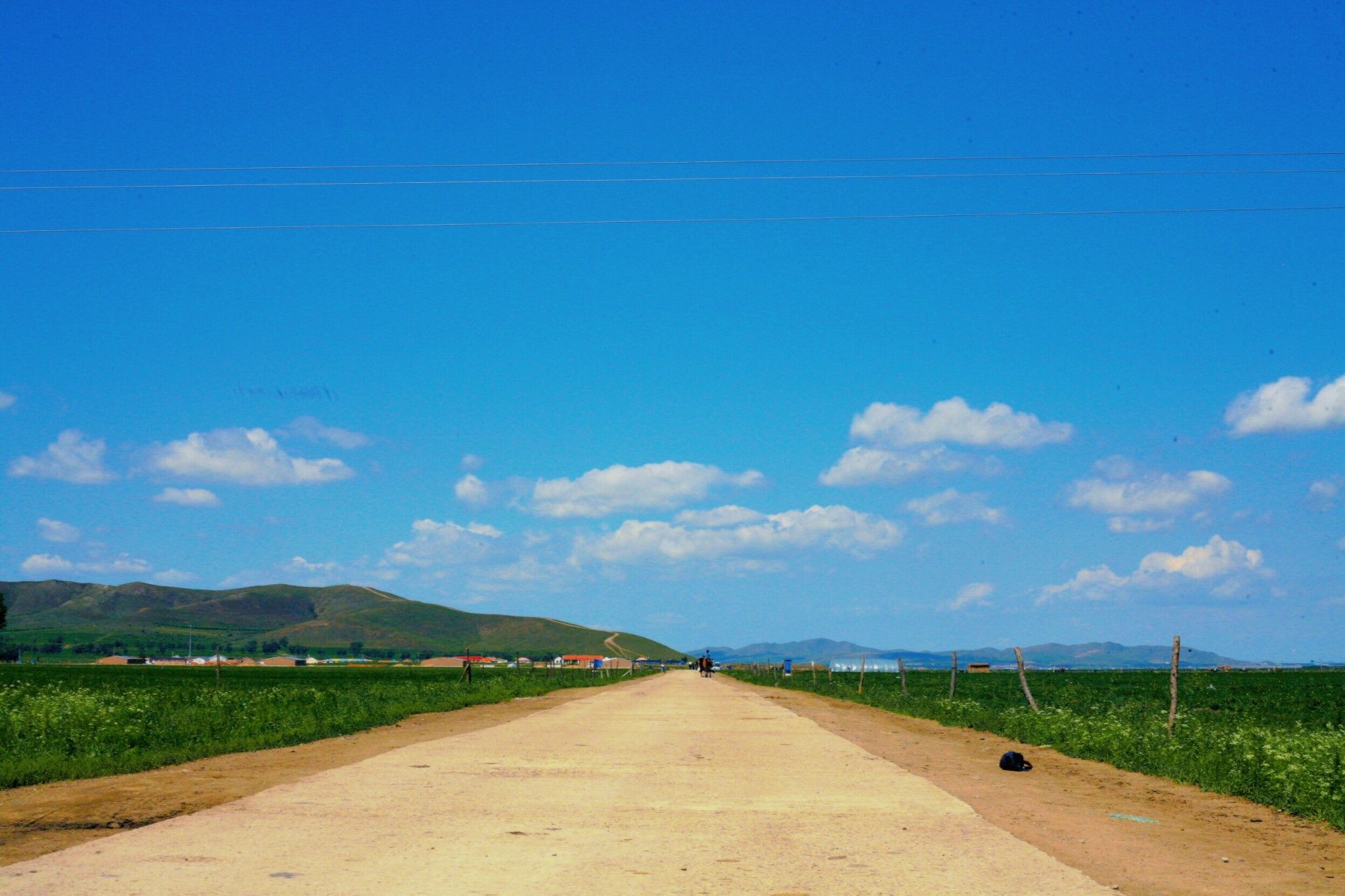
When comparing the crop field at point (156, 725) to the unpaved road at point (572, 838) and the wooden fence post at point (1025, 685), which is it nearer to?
the unpaved road at point (572, 838)

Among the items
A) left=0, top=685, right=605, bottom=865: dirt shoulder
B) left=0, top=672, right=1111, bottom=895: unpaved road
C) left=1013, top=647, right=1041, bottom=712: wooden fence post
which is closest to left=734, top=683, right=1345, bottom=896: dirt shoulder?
left=0, top=672, right=1111, bottom=895: unpaved road

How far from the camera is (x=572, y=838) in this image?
995 centimetres

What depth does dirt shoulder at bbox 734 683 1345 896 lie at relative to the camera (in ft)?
30.0

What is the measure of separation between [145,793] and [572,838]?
18.9 ft

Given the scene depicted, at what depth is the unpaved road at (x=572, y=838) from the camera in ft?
26.4

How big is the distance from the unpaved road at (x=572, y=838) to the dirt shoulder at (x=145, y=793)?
0.44 metres

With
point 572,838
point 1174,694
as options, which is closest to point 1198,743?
point 1174,694

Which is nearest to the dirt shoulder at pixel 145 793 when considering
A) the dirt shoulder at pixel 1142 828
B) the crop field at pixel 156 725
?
the crop field at pixel 156 725

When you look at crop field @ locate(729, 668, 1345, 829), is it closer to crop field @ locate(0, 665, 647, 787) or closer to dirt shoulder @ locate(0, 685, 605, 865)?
dirt shoulder @ locate(0, 685, 605, 865)

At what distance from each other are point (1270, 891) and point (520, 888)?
5.78 m

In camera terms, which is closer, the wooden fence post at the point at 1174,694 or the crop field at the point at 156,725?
the crop field at the point at 156,725

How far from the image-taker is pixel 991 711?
29.7m

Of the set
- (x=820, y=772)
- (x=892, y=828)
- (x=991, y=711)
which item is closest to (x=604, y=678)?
(x=991, y=711)

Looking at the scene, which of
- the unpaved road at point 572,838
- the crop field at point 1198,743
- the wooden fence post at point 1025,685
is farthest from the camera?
the wooden fence post at point 1025,685
